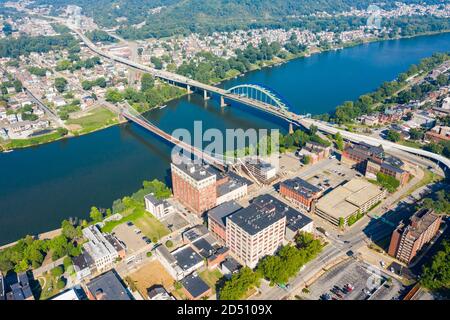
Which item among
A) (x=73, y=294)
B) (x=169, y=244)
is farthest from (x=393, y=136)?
(x=73, y=294)

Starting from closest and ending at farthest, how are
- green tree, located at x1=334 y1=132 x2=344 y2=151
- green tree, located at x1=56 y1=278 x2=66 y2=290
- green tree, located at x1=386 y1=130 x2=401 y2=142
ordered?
1. green tree, located at x1=56 y1=278 x2=66 y2=290
2. green tree, located at x1=334 y1=132 x2=344 y2=151
3. green tree, located at x1=386 y1=130 x2=401 y2=142

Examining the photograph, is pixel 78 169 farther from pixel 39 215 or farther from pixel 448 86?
pixel 448 86

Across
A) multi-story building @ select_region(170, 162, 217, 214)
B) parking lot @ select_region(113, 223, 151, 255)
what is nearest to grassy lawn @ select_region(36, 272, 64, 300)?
parking lot @ select_region(113, 223, 151, 255)

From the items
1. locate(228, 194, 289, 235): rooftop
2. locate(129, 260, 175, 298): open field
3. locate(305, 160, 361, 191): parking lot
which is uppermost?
locate(228, 194, 289, 235): rooftop

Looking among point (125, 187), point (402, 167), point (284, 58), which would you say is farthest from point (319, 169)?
point (284, 58)

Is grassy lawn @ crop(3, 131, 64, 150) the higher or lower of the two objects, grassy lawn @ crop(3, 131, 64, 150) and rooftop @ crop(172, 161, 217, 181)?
the lower

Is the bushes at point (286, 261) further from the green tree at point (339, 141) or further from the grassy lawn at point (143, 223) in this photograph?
the green tree at point (339, 141)

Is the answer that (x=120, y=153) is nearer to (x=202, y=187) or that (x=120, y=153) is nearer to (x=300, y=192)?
(x=202, y=187)

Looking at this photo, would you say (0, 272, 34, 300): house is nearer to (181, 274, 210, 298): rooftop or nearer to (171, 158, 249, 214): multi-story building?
(181, 274, 210, 298): rooftop
